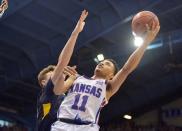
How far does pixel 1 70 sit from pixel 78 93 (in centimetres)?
1413

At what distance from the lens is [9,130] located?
64.6 feet

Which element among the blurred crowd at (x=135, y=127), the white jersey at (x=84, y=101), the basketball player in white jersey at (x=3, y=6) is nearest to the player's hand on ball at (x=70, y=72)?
the white jersey at (x=84, y=101)

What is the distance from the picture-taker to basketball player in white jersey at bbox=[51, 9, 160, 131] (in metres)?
4.82

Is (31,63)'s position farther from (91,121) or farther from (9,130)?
(91,121)

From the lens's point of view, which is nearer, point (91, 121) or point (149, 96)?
point (91, 121)

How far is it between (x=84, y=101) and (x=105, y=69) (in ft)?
1.82

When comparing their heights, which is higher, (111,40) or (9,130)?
(111,40)

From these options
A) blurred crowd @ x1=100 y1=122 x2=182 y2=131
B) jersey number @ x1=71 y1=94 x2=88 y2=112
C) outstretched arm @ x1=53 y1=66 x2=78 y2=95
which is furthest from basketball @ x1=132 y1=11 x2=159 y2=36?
blurred crowd @ x1=100 y1=122 x2=182 y2=131

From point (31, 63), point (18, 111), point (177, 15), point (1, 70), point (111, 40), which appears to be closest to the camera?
point (177, 15)

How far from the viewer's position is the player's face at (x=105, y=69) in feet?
17.0

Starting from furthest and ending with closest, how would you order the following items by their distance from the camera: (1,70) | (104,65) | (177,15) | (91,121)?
(1,70), (177,15), (104,65), (91,121)

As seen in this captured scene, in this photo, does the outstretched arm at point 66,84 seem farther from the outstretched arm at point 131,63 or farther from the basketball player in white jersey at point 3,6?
the basketball player in white jersey at point 3,6

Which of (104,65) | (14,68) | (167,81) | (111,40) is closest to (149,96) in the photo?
(167,81)

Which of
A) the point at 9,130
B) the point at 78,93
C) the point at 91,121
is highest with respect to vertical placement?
the point at 9,130
